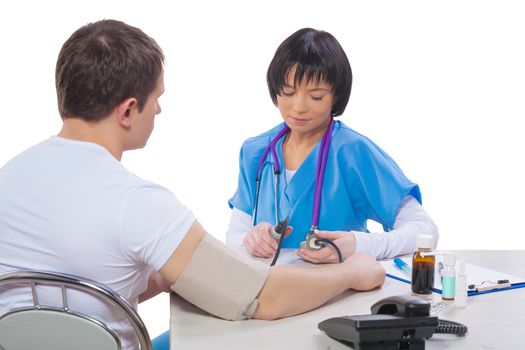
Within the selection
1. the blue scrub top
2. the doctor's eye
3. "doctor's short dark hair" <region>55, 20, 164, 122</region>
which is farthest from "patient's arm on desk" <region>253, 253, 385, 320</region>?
the doctor's eye

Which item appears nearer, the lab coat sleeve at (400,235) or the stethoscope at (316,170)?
the lab coat sleeve at (400,235)

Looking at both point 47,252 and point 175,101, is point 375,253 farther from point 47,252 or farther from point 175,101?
point 175,101

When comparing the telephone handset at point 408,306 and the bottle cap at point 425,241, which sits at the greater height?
the bottle cap at point 425,241

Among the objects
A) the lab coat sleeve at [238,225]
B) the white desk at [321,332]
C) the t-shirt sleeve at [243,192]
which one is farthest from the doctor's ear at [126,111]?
the t-shirt sleeve at [243,192]

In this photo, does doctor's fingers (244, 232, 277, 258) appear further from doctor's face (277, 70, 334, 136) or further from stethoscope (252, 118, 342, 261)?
doctor's face (277, 70, 334, 136)

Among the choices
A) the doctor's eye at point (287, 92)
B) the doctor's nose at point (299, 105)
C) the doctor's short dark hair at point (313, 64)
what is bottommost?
the doctor's nose at point (299, 105)

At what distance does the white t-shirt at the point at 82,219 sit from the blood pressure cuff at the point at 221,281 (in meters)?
0.07

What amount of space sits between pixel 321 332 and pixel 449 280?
0.38 m

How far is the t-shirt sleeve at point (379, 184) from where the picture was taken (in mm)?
2328

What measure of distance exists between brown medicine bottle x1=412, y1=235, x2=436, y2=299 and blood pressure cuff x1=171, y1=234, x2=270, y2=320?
0.41 meters

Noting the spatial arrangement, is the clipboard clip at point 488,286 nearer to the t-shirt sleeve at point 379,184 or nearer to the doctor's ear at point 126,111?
the t-shirt sleeve at point 379,184

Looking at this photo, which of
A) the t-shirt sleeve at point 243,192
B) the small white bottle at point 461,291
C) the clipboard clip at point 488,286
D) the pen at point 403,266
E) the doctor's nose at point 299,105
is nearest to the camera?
the small white bottle at point 461,291

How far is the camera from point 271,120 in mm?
3832

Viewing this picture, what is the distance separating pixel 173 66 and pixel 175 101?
0.17 meters
